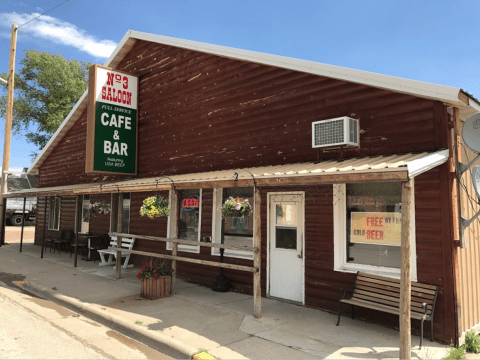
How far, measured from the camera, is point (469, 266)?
6309 mm

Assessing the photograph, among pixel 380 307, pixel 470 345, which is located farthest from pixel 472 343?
pixel 380 307

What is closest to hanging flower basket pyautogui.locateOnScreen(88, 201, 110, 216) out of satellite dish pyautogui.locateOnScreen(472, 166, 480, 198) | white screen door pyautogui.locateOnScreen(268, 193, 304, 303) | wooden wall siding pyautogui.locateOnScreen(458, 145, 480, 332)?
white screen door pyautogui.locateOnScreen(268, 193, 304, 303)

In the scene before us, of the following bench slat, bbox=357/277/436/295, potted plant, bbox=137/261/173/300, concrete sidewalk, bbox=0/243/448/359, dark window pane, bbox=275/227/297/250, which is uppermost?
dark window pane, bbox=275/227/297/250

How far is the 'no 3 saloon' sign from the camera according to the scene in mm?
11086

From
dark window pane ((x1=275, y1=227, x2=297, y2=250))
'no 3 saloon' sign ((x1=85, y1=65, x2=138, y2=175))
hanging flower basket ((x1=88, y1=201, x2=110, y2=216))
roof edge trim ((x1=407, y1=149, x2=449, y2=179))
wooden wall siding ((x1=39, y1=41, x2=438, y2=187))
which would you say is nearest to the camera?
roof edge trim ((x1=407, y1=149, x2=449, y2=179))

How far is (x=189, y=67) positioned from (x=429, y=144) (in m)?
6.90

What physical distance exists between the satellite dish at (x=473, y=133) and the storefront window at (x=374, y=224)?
1231 mm

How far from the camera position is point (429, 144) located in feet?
20.0

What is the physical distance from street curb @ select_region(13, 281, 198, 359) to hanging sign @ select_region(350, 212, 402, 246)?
11.5 feet

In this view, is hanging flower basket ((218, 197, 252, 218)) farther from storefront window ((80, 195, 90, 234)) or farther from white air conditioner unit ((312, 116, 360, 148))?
storefront window ((80, 195, 90, 234))

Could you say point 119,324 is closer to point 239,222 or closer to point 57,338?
point 57,338

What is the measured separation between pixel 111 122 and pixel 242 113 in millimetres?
4662

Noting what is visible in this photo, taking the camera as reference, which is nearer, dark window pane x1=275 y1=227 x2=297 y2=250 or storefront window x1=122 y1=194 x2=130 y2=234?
dark window pane x1=275 y1=227 x2=297 y2=250

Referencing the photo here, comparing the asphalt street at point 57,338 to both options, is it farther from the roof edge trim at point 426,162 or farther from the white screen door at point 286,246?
the roof edge trim at point 426,162
